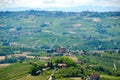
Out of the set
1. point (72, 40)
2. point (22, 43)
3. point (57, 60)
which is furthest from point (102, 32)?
point (57, 60)

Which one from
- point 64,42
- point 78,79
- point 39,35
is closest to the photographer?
point 78,79

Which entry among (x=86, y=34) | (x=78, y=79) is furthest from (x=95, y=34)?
(x=78, y=79)

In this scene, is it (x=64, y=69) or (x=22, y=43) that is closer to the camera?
(x=64, y=69)

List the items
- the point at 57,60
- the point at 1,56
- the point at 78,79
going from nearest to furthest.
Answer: the point at 78,79, the point at 57,60, the point at 1,56

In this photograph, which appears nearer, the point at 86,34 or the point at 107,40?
the point at 107,40

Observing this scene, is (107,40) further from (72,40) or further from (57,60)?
(57,60)

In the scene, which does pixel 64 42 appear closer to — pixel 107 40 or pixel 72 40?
pixel 72 40

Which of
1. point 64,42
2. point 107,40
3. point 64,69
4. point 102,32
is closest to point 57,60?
point 64,69

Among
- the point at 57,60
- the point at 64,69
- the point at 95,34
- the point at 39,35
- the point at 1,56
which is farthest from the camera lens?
the point at 95,34

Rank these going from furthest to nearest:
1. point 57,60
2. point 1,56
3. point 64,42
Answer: point 64,42, point 1,56, point 57,60
